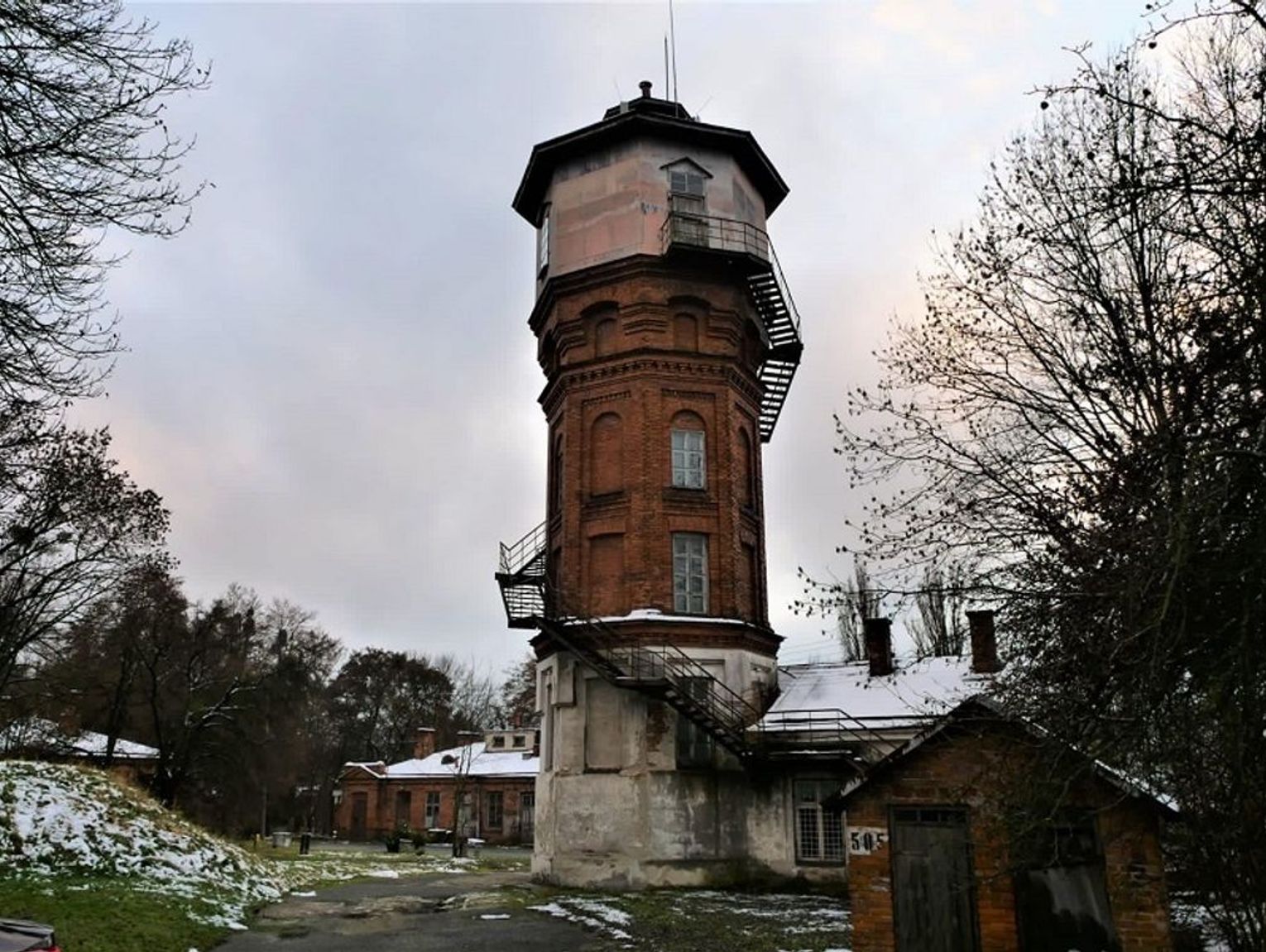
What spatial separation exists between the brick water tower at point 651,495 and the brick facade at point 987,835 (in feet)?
30.7

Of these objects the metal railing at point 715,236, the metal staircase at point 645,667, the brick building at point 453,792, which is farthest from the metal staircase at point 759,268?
the brick building at point 453,792

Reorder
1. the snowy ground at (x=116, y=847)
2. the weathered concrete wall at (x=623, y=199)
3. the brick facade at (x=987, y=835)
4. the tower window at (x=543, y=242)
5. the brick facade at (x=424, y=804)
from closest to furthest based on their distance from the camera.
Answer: the brick facade at (x=987, y=835) → the snowy ground at (x=116, y=847) → the weathered concrete wall at (x=623, y=199) → the tower window at (x=543, y=242) → the brick facade at (x=424, y=804)

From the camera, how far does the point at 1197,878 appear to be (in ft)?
32.1

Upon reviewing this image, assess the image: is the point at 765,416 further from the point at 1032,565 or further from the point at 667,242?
the point at 1032,565

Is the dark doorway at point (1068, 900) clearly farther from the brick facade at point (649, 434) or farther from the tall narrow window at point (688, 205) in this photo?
the tall narrow window at point (688, 205)

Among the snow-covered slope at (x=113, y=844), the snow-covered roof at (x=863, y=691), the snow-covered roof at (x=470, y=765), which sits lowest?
the snow-covered slope at (x=113, y=844)

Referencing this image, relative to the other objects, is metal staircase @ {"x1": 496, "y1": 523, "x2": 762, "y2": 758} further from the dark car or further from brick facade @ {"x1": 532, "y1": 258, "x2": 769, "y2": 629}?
the dark car

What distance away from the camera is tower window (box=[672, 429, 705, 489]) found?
78.8 feet

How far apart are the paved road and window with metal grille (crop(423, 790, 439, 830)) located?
2744 centimetres

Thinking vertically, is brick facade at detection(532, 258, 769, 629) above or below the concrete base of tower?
above

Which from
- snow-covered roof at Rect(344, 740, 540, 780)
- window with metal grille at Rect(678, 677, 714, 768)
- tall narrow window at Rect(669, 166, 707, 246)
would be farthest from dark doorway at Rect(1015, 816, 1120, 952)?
snow-covered roof at Rect(344, 740, 540, 780)

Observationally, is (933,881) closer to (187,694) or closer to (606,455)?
(606,455)

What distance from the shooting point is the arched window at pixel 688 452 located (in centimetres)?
2403

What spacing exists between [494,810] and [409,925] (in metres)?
32.2
